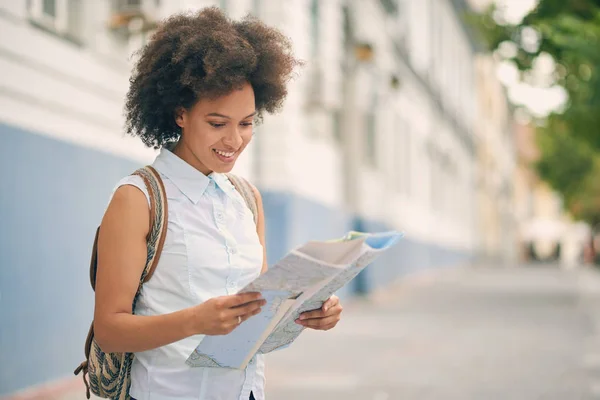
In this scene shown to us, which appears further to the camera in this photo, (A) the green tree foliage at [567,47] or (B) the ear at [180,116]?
(A) the green tree foliage at [567,47]

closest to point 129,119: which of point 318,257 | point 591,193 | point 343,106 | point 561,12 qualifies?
point 318,257

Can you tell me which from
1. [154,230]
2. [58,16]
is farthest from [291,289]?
[58,16]

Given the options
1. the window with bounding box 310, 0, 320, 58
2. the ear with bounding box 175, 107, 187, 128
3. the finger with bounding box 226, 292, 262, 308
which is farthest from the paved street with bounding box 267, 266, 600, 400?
the finger with bounding box 226, 292, 262, 308

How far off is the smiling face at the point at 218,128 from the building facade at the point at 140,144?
484 millimetres

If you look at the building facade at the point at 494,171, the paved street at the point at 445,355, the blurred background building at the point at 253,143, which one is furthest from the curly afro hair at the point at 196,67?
the building facade at the point at 494,171

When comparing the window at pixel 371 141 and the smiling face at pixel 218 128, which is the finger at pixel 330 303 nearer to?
the smiling face at pixel 218 128

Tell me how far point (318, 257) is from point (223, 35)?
686 millimetres

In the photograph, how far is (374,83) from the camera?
21219 mm

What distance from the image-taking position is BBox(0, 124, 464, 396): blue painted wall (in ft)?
22.2

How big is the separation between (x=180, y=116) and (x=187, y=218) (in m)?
0.28

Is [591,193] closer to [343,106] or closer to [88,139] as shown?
[343,106]

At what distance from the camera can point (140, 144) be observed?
30.1 ft

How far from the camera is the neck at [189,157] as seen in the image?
97.0 inches

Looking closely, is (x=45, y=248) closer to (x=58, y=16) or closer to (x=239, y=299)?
(x=58, y=16)
